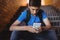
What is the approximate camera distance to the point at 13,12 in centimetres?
439

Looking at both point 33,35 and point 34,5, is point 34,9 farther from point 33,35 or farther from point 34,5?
point 33,35

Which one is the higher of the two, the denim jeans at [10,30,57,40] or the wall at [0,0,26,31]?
the wall at [0,0,26,31]

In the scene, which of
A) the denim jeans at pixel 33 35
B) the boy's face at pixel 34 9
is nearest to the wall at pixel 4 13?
the boy's face at pixel 34 9

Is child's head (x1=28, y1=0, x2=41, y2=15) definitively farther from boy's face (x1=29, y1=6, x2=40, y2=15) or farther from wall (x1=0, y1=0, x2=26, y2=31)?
wall (x1=0, y1=0, x2=26, y2=31)

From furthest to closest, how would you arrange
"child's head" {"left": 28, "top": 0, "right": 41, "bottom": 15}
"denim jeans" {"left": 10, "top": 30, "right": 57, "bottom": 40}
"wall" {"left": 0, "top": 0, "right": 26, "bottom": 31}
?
"wall" {"left": 0, "top": 0, "right": 26, "bottom": 31} < "child's head" {"left": 28, "top": 0, "right": 41, "bottom": 15} < "denim jeans" {"left": 10, "top": 30, "right": 57, "bottom": 40}

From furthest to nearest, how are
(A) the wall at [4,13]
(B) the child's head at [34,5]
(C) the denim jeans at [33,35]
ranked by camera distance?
(A) the wall at [4,13]
(B) the child's head at [34,5]
(C) the denim jeans at [33,35]

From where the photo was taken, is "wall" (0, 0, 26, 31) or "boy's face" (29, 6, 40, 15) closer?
"boy's face" (29, 6, 40, 15)

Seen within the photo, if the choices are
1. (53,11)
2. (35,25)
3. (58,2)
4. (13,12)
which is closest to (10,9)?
(13,12)

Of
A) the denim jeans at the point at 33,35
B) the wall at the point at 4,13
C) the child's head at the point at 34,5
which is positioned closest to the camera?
the denim jeans at the point at 33,35

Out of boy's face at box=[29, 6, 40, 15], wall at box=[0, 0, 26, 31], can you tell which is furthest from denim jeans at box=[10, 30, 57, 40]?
wall at box=[0, 0, 26, 31]

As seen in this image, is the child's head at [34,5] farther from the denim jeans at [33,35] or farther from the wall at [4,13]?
the wall at [4,13]

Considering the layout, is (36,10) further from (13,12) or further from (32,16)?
(13,12)

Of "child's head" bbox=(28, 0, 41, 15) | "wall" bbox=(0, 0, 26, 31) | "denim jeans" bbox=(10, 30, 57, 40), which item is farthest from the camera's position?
"wall" bbox=(0, 0, 26, 31)

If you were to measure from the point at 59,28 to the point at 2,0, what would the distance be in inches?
48.2
